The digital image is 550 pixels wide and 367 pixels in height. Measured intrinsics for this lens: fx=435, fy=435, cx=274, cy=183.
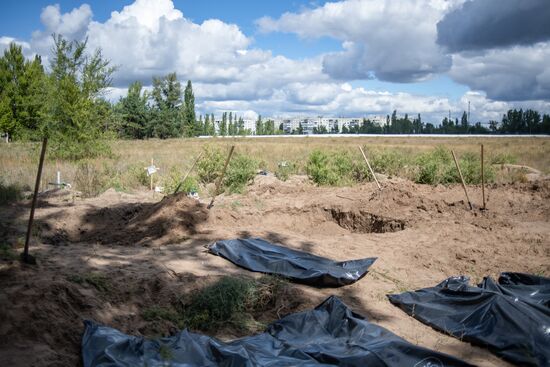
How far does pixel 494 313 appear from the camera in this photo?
4539mm

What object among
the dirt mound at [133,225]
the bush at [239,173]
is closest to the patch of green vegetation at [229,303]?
the dirt mound at [133,225]

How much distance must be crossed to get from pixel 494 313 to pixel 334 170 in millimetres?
10718

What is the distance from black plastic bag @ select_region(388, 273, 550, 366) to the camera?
4.16 m

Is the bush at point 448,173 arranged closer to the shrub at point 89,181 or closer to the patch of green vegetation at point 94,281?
the shrub at point 89,181

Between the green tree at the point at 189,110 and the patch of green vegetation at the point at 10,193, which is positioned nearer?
the patch of green vegetation at the point at 10,193

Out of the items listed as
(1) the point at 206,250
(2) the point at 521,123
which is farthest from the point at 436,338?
(2) the point at 521,123

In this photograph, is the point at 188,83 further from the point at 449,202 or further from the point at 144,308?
the point at 144,308

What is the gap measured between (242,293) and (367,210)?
19.5 ft

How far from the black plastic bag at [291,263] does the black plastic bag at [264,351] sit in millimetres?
1641

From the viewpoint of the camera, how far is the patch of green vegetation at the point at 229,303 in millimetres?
4645

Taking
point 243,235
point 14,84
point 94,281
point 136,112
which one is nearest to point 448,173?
point 243,235

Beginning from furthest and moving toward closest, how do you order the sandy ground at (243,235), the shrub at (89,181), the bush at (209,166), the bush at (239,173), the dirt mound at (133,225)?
the bush at (209,166), the bush at (239,173), the shrub at (89,181), the dirt mound at (133,225), the sandy ground at (243,235)

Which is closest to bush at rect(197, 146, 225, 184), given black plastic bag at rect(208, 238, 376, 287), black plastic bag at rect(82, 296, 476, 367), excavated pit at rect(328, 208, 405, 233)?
excavated pit at rect(328, 208, 405, 233)

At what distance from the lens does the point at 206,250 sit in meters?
6.96
